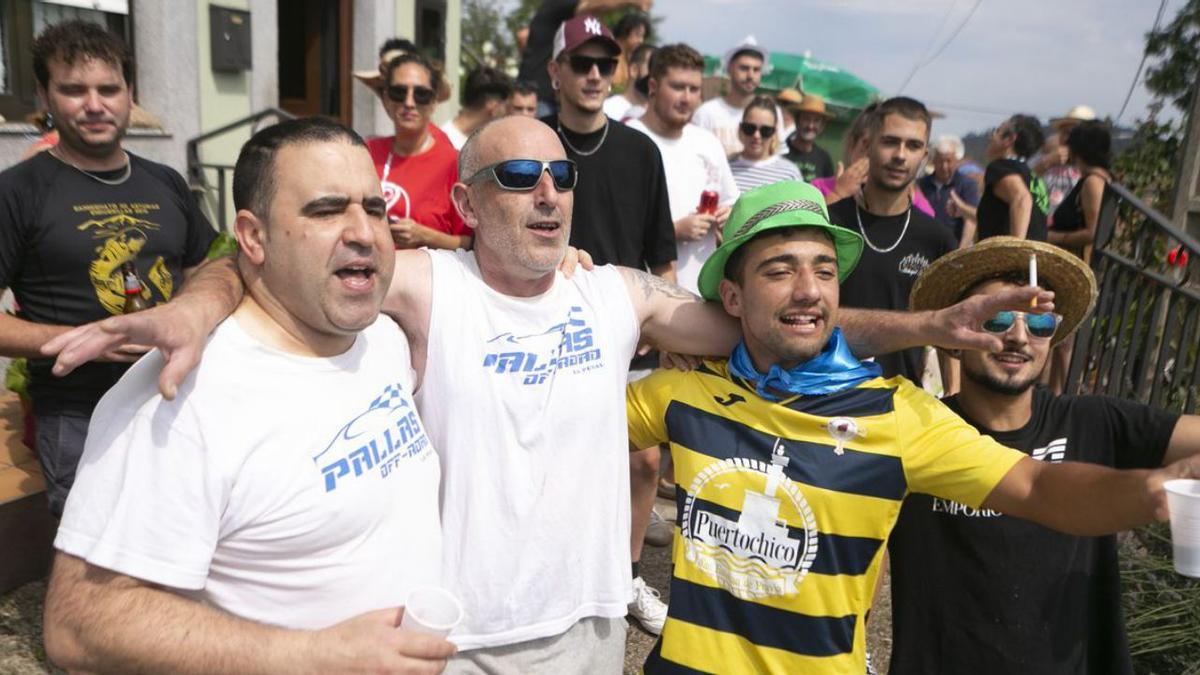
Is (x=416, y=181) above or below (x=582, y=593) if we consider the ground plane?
above

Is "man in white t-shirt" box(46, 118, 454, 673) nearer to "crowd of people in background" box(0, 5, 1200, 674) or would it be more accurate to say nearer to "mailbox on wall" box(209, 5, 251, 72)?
"crowd of people in background" box(0, 5, 1200, 674)

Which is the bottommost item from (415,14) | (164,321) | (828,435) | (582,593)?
(582,593)

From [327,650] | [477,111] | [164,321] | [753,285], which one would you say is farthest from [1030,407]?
[477,111]

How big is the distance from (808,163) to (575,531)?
639 cm

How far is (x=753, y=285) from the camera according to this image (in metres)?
2.38

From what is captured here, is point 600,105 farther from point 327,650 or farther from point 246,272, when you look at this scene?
point 327,650

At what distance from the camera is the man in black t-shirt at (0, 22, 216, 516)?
3146mm

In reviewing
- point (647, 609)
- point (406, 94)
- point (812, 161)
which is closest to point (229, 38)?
point (406, 94)

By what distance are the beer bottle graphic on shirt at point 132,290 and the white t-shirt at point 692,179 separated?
8.43ft

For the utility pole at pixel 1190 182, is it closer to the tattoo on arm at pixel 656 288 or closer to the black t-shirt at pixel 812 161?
the black t-shirt at pixel 812 161

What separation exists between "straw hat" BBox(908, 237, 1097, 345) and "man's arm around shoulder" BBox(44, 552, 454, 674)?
1.80 meters

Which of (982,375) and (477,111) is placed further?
(477,111)

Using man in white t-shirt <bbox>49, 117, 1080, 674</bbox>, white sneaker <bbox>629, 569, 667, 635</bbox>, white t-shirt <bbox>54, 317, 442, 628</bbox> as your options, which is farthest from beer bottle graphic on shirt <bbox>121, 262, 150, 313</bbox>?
white sneaker <bbox>629, 569, 667, 635</bbox>

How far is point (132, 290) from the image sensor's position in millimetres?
3273
